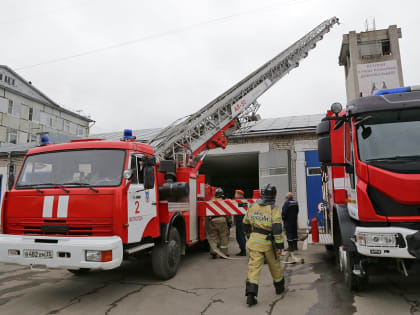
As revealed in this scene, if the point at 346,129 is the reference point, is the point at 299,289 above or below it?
below

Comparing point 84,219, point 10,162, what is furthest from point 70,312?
point 10,162

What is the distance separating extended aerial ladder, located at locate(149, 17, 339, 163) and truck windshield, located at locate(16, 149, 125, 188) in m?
2.52

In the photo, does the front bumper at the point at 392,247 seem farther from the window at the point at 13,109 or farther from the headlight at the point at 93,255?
the window at the point at 13,109

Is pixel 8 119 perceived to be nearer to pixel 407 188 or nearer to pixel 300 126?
pixel 300 126

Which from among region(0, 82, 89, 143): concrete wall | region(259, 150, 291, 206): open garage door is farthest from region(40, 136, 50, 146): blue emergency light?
region(0, 82, 89, 143): concrete wall

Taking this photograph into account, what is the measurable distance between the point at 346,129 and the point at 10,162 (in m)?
17.2

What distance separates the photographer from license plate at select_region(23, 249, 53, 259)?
4.23 m

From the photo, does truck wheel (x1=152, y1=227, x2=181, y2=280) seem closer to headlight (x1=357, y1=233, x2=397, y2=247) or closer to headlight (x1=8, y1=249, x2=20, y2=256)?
headlight (x1=8, y1=249, x2=20, y2=256)

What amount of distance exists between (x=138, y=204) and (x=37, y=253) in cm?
149

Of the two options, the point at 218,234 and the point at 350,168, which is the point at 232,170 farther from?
the point at 350,168

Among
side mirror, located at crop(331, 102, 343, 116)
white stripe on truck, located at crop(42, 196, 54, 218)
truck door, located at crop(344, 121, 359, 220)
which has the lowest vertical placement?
white stripe on truck, located at crop(42, 196, 54, 218)

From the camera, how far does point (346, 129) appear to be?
4.59 m

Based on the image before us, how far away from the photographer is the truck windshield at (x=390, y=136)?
3848mm

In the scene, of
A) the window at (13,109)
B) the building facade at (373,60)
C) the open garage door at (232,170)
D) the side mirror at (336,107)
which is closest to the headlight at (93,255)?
the side mirror at (336,107)
